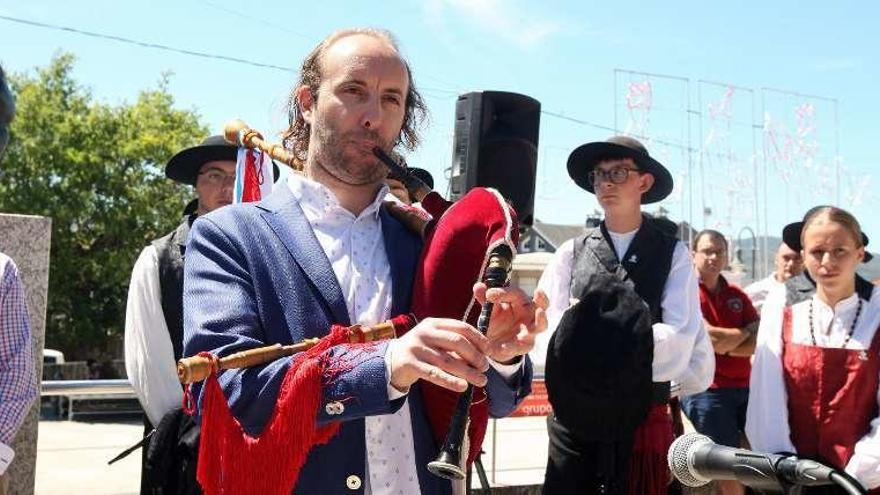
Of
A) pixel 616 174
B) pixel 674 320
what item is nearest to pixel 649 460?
pixel 674 320

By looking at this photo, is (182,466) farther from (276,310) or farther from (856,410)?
(856,410)

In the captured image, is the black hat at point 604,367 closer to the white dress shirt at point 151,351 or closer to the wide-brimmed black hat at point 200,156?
the white dress shirt at point 151,351

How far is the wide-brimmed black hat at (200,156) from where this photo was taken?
14.0 ft

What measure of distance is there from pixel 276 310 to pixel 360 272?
206mm

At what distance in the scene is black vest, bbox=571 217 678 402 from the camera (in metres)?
4.09

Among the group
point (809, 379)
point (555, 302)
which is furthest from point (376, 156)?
point (809, 379)

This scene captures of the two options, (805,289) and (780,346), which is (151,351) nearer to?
(780,346)

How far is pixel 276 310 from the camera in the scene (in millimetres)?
1882

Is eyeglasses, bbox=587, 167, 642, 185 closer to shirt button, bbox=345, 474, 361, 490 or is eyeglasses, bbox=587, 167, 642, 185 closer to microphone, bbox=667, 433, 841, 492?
microphone, bbox=667, 433, 841, 492

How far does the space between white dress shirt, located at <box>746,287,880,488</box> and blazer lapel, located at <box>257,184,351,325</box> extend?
2607 mm

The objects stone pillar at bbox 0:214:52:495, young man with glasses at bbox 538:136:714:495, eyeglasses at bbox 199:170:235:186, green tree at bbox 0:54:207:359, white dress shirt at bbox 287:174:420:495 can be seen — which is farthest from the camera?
green tree at bbox 0:54:207:359

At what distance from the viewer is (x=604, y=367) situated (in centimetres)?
376

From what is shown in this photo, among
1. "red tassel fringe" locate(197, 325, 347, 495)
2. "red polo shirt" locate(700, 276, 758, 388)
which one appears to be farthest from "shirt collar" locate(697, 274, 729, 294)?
"red tassel fringe" locate(197, 325, 347, 495)

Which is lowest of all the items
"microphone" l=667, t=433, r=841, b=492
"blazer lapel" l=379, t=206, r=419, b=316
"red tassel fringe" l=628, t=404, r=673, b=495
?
"red tassel fringe" l=628, t=404, r=673, b=495
